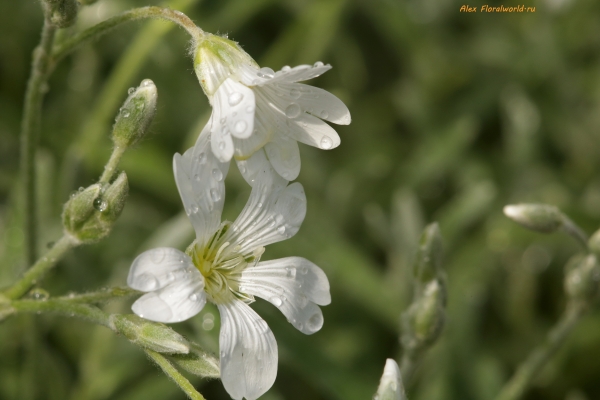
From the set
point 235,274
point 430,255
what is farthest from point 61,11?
point 430,255

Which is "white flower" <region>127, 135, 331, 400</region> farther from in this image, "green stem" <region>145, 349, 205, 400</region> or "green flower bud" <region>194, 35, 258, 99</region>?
"green flower bud" <region>194, 35, 258, 99</region>

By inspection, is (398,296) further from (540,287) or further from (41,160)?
(41,160)

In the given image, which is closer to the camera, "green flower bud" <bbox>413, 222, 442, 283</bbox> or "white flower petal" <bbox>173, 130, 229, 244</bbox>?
"white flower petal" <bbox>173, 130, 229, 244</bbox>

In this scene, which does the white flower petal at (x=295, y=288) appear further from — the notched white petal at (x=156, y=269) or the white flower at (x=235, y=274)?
the notched white petal at (x=156, y=269)

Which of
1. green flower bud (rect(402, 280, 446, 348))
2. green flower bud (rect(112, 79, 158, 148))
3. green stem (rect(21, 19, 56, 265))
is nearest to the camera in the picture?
green flower bud (rect(112, 79, 158, 148))

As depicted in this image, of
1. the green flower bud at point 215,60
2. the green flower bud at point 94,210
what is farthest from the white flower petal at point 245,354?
the green flower bud at point 215,60

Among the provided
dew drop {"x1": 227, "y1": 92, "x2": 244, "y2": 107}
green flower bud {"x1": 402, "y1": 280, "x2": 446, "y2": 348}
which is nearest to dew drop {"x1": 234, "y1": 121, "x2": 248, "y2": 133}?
dew drop {"x1": 227, "y1": 92, "x2": 244, "y2": 107}

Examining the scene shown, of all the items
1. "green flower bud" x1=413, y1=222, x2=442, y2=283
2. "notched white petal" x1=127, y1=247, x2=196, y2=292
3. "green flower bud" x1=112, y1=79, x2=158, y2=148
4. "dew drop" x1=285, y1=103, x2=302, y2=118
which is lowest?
"notched white petal" x1=127, y1=247, x2=196, y2=292
